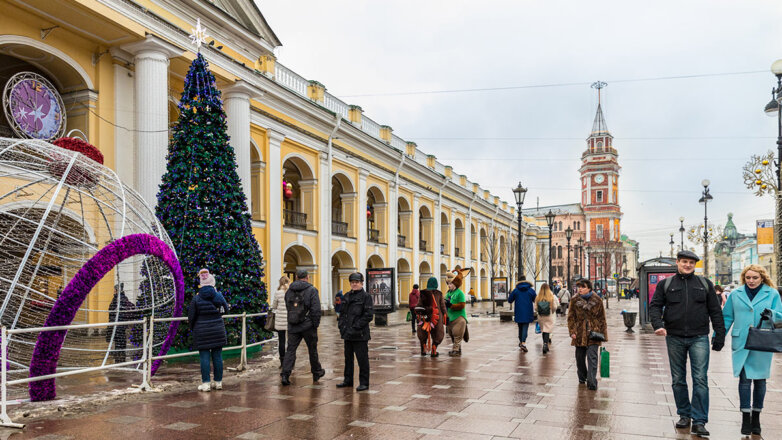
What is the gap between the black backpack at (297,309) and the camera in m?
8.79

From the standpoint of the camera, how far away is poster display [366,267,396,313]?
2166cm

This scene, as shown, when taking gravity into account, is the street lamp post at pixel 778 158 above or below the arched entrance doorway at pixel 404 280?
above

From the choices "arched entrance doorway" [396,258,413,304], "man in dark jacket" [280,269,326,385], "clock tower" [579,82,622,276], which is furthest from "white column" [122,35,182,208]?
"clock tower" [579,82,622,276]

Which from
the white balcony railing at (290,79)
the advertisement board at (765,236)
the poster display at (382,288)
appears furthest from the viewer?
the white balcony railing at (290,79)

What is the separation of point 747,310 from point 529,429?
2.49 meters

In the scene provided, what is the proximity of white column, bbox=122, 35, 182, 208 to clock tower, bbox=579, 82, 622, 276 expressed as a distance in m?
107

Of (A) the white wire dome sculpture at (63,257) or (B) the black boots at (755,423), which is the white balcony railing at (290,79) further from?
(B) the black boots at (755,423)

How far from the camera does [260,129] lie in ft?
79.2

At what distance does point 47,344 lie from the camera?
6828 millimetres

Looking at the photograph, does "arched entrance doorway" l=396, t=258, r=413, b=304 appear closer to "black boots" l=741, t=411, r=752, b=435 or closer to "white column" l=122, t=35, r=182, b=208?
"white column" l=122, t=35, r=182, b=208

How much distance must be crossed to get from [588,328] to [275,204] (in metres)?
17.8

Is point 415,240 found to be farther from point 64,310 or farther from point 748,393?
point 748,393

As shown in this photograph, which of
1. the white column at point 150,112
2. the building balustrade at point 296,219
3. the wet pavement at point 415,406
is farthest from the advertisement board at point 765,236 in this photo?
the white column at point 150,112

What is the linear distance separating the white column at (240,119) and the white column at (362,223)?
475 inches
